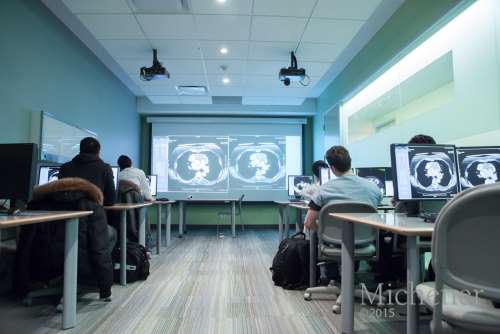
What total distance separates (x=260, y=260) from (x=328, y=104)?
10.8 ft

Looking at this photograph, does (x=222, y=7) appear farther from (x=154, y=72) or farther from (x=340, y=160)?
(x=340, y=160)

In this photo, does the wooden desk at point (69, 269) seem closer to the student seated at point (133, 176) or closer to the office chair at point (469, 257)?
the student seated at point (133, 176)

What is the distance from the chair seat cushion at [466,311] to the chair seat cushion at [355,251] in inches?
41.3

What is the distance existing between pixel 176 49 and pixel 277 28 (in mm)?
1376

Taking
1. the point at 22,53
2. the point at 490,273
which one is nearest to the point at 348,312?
the point at 490,273

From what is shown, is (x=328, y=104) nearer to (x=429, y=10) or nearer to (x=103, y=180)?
(x=429, y=10)

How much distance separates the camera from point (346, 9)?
127 inches

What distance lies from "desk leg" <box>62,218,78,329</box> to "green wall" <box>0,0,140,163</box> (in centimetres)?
152

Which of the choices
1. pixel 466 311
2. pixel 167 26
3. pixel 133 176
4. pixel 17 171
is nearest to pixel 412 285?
pixel 466 311

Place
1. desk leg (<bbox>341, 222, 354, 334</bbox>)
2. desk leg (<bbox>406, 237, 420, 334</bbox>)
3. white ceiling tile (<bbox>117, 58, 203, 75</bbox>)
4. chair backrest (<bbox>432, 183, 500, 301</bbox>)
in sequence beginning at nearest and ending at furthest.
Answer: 1. chair backrest (<bbox>432, 183, 500, 301</bbox>)
2. desk leg (<bbox>406, 237, 420, 334</bbox>)
3. desk leg (<bbox>341, 222, 354, 334</bbox>)
4. white ceiling tile (<bbox>117, 58, 203, 75</bbox>)

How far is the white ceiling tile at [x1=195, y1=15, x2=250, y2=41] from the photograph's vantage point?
3.38 meters

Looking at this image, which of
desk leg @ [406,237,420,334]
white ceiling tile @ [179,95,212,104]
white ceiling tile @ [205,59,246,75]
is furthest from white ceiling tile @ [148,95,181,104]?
desk leg @ [406,237,420,334]

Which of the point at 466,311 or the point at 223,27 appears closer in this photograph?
the point at 466,311

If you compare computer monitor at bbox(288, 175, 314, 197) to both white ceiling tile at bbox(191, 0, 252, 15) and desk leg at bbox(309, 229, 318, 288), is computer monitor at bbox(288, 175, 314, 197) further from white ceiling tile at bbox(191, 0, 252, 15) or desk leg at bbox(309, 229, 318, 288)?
white ceiling tile at bbox(191, 0, 252, 15)
